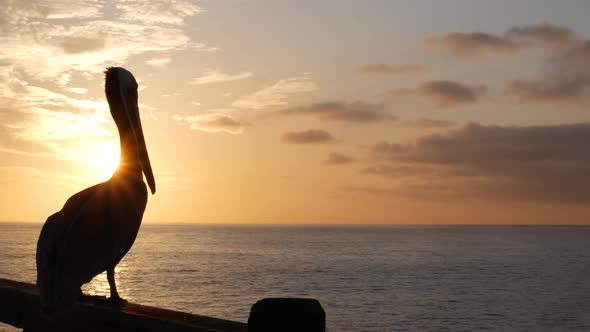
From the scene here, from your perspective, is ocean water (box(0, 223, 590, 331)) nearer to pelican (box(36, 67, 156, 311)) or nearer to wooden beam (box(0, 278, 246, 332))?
pelican (box(36, 67, 156, 311))

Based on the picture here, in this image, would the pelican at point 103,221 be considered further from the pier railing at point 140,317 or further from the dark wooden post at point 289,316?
the dark wooden post at point 289,316

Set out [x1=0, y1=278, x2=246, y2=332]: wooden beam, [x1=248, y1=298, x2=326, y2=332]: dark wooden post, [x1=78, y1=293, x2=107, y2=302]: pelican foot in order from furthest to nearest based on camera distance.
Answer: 1. [x1=78, y1=293, x2=107, y2=302]: pelican foot
2. [x1=0, y1=278, x2=246, y2=332]: wooden beam
3. [x1=248, y1=298, x2=326, y2=332]: dark wooden post

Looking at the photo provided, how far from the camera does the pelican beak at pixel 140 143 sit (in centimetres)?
614

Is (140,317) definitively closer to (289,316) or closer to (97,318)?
(97,318)

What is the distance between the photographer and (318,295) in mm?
60062

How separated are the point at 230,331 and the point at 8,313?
260 cm

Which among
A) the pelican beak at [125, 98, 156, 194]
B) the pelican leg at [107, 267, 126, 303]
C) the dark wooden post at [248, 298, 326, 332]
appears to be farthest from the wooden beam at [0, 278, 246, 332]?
the pelican beak at [125, 98, 156, 194]

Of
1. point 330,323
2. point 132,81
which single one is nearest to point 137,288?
point 330,323

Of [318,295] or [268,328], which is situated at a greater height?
[268,328]

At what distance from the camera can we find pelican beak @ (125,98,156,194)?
614cm

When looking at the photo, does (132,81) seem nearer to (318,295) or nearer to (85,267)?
(85,267)

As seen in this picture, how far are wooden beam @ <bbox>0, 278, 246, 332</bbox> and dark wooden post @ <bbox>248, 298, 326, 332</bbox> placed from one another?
2.42 ft

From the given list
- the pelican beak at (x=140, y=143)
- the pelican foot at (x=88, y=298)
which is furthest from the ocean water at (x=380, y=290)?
the pelican foot at (x=88, y=298)

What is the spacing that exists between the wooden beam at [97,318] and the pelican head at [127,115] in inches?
59.9
